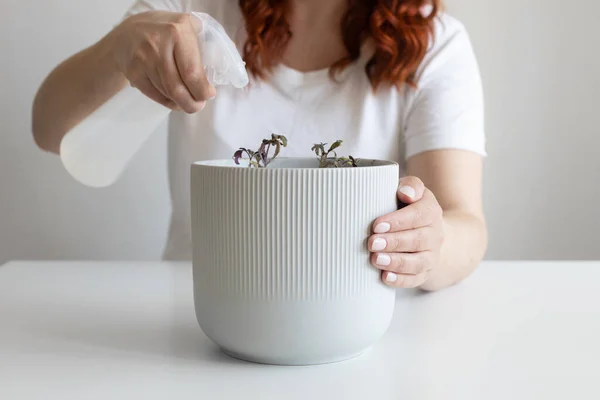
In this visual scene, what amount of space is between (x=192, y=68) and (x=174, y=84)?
0.08ft

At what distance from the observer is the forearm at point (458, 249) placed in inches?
26.8

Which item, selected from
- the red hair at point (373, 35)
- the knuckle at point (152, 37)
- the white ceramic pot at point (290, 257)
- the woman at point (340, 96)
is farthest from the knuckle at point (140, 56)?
the red hair at point (373, 35)

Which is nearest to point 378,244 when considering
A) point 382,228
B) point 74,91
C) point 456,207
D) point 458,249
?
point 382,228

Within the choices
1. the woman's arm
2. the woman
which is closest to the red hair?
the woman

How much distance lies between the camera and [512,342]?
1.77 ft

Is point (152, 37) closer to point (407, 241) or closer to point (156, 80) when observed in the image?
point (156, 80)

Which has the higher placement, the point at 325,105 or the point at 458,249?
the point at 325,105

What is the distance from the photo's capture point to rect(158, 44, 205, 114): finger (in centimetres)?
52

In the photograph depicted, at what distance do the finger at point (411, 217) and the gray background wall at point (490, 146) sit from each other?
920mm

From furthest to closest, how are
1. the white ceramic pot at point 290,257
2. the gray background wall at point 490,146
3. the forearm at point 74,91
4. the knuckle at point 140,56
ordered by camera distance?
the gray background wall at point 490,146 → the forearm at point 74,91 → the knuckle at point 140,56 → the white ceramic pot at point 290,257

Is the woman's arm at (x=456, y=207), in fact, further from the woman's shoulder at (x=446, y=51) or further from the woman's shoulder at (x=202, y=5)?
the woman's shoulder at (x=202, y=5)

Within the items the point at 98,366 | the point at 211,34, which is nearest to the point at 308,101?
the point at 211,34

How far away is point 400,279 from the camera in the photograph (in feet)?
1.67

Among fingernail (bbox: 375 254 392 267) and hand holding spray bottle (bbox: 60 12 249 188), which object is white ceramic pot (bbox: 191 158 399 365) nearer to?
fingernail (bbox: 375 254 392 267)
